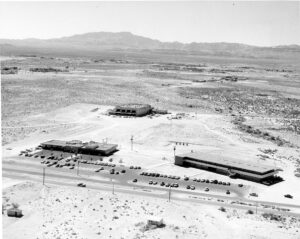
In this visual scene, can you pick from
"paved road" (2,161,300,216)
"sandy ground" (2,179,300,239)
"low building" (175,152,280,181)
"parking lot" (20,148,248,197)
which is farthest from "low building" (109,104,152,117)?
"sandy ground" (2,179,300,239)

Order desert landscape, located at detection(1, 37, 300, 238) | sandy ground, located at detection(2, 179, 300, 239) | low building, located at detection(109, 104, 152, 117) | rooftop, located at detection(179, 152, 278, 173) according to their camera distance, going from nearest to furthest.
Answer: sandy ground, located at detection(2, 179, 300, 239) → desert landscape, located at detection(1, 37, 300, 238) → rooftop, located at detection(179, 152, 278, 173) → low building, located at detection(109, 104, 152, 117)

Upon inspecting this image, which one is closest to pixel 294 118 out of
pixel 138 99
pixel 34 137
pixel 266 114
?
pixel 266 114

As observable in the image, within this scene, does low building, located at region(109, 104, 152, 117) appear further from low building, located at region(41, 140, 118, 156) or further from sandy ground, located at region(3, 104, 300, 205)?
low building, located at region(41, 140, 118, 156)

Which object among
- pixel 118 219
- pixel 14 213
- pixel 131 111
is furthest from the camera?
pixel 131 111

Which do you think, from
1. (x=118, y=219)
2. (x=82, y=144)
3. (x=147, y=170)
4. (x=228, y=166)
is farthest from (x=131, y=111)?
(x=118, y=219)

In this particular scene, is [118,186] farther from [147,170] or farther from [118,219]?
[118,219]

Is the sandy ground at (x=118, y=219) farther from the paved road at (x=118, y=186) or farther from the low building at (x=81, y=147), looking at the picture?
the low building at (x=81, y=147)
